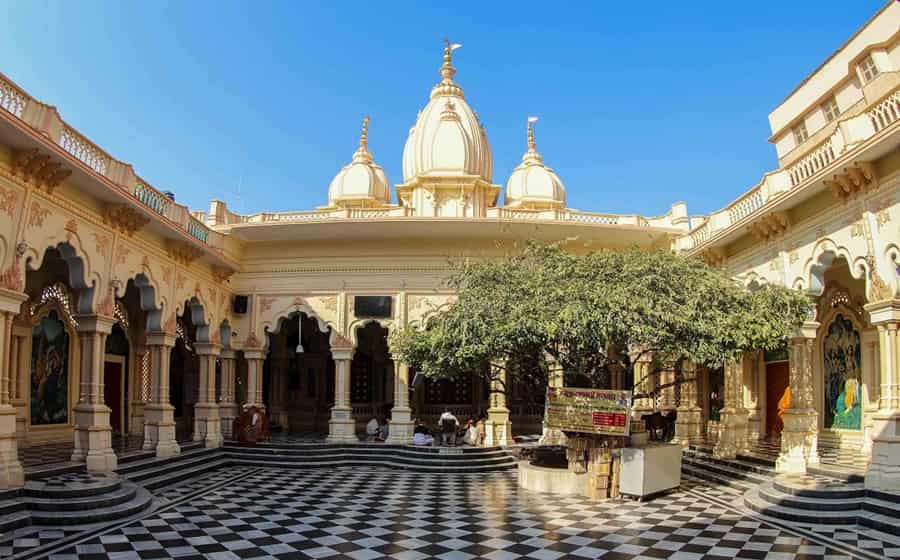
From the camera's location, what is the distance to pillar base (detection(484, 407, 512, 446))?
1642 centimetres

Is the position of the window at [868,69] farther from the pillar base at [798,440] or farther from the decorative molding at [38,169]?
the decorative molding at [38,169]

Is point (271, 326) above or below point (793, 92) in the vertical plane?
below

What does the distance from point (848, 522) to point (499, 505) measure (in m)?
4.39

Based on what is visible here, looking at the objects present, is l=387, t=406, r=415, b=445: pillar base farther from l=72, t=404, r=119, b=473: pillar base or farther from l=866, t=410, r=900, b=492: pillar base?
l=866, t=410, r=900, b=492: pillar base

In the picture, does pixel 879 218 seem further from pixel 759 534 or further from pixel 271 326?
pixel 271 326

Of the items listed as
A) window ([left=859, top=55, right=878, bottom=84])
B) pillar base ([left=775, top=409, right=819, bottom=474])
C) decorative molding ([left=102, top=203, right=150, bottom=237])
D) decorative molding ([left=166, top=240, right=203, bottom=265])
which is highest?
window ([left=859, top=55, right=878, bottom=84])

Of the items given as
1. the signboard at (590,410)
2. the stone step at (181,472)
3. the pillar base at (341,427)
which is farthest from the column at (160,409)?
the signboard at (590,410)

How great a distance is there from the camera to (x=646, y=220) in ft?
56.6

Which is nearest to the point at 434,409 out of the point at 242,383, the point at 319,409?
the point at 319,409

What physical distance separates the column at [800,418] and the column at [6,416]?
10809 millimetres

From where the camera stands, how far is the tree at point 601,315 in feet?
32.6

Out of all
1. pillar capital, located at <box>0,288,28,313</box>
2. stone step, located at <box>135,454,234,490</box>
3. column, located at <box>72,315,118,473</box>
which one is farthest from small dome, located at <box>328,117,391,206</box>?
pillar capital, located at <box>0,288,28,313</box>

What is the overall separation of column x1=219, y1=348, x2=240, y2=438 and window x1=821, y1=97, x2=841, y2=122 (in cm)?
1473

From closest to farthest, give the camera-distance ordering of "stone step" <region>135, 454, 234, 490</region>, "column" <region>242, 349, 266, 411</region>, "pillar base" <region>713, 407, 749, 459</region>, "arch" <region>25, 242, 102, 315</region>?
"arch" <region>25, 242, 102, 315</region>
"stone step" <region>135, 454, 234, 490</region>
"pillar base" <region>713, 407, 749, 459</region>
"column" <region>242, 349, 266, 411</region>
